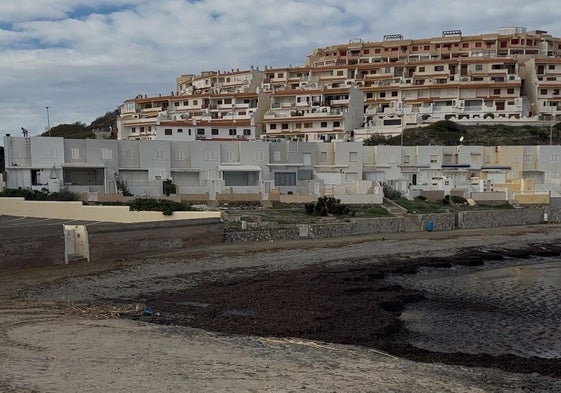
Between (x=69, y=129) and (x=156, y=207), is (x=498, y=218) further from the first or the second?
(x=69, y=129)

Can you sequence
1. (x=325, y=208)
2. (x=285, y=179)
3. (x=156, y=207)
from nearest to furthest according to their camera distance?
(x=156, y=207)
(x=325, y=208)
(x=285, y=179)

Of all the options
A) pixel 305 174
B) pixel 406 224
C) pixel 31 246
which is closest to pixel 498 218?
pixel 406 224

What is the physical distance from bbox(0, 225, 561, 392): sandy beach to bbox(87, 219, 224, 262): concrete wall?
137 inches

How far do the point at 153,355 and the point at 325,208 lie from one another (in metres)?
30.2

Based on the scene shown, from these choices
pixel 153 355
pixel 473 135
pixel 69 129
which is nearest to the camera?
pixel 153 355

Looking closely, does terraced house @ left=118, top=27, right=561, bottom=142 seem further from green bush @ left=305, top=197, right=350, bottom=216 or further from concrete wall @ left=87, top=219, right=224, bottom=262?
concrete wall @ left=87, top=219, right=224, bottom=262

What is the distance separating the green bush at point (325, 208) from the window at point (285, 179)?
1049 centimetres

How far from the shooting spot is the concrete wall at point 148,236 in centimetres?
2556

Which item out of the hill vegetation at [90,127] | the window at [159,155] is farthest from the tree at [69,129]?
the window at [159,155]

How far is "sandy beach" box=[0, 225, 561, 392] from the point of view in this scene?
936cm

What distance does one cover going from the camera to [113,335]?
12.7 metres

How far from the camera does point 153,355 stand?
36.3 feet

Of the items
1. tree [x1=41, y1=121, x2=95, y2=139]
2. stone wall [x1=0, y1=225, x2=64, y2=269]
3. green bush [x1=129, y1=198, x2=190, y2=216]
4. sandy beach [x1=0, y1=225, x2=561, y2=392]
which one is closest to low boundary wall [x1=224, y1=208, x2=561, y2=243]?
green bush [x1=129, y1=198, x2=190, y2=216]

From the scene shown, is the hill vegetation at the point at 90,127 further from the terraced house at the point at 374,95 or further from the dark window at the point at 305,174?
the dark window at the point at 305,174
